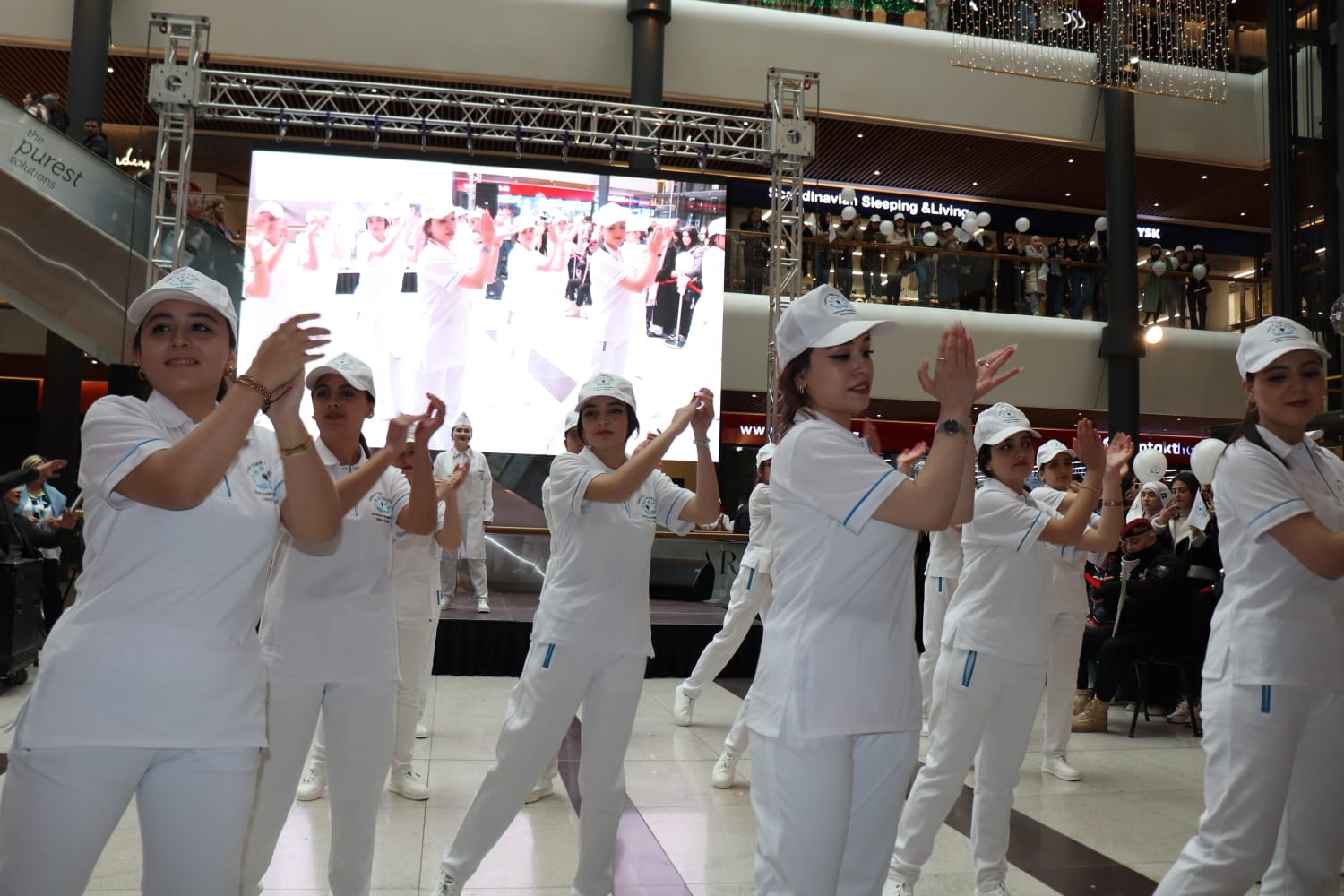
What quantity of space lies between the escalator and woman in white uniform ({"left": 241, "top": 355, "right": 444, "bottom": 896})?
26.2 feet

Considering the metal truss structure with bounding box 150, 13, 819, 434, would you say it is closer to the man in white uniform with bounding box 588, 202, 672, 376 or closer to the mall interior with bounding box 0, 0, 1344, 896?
the mall interior with bounding box 0, 0, 1344, 896

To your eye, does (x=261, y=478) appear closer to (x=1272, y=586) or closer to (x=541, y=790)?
(x=1272, y=586)

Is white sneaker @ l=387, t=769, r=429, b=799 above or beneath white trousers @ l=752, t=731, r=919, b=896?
beneath

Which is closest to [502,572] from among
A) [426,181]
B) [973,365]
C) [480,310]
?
[480,310]

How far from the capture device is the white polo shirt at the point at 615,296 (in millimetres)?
12055

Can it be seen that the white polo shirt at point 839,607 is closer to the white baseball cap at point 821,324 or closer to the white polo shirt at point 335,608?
the white baseball cap at point 821,324

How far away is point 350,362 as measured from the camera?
10.4 feet

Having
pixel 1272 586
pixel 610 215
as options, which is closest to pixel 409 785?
pixel 1272 586

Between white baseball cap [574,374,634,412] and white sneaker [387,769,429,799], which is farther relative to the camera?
white sneaker [387,769,429,799]

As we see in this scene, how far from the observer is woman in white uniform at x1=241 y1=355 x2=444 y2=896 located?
9.39 ft

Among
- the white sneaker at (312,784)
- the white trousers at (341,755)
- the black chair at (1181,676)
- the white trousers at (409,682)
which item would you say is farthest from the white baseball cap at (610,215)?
the white trousers at (341,755)

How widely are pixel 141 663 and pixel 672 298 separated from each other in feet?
35.0

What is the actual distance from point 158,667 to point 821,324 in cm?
153

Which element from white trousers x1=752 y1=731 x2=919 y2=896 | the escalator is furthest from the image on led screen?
white trousers x1=752 y1=731 x2=919 y2=896
